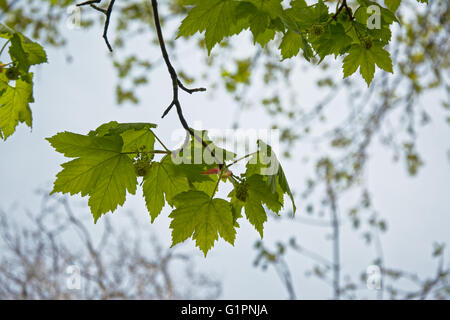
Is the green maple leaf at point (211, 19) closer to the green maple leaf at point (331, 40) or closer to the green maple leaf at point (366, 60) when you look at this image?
the green maple leaf at point (331, 40)

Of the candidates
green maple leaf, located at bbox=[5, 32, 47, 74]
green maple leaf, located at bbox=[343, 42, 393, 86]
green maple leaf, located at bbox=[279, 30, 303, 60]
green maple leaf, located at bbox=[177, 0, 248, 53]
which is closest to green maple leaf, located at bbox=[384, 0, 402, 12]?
green maple leaf, located at bbox=[343, 42, 393, 86]

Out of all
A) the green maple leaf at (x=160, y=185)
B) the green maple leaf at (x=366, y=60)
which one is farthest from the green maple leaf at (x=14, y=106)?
the green maple leaf at (x=366, y=60)

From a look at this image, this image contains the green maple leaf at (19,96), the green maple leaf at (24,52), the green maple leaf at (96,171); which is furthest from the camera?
the green maple leaf at (19,96)

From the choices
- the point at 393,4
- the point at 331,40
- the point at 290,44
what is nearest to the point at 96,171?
the point at 290,44

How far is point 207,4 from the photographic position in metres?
1.00

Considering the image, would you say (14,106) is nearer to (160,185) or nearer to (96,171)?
(96,171)

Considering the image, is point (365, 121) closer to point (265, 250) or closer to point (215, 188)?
point (265, 250)

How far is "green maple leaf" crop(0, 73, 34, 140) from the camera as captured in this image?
136 centimetres

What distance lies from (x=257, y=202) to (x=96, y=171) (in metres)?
0.50

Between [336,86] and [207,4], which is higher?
[336,86]

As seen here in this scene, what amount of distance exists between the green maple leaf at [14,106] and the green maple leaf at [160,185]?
557mm

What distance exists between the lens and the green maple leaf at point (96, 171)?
43.8 inches
